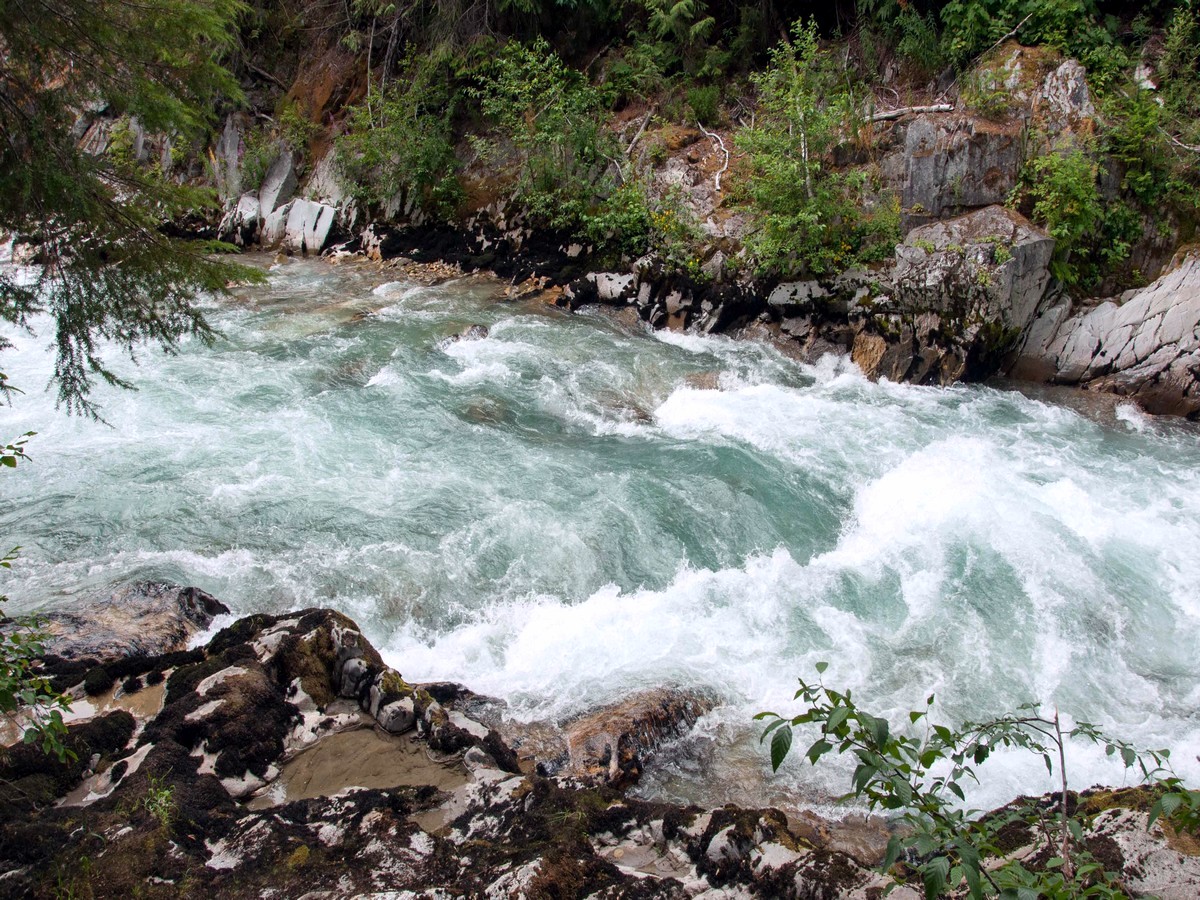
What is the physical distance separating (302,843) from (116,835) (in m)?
0.76

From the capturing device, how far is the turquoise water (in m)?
6.09

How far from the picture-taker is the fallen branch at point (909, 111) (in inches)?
498

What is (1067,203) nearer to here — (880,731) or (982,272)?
(982,272)

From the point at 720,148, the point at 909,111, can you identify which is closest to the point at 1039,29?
the point at 909,111

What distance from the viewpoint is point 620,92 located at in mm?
16594

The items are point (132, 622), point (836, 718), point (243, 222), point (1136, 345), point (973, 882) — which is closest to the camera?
point (973, 882)

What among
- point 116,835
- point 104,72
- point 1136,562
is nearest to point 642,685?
point 116,835

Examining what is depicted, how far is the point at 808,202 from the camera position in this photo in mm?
11914

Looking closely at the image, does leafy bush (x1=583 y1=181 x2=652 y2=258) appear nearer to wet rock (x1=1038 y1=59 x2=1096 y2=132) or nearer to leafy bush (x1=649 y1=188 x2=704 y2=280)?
leafy bush (x1=649 y1=188 x2=704 y2=280)

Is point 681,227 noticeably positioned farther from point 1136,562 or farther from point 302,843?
point 302,843

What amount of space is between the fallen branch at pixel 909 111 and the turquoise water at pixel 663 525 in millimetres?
4698

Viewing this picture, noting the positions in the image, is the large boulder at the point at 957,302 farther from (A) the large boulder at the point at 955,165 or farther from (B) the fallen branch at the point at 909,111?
(B) the fallen branch at the point at 909,111

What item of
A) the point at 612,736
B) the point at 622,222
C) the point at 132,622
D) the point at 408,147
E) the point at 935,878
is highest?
the point at 408,147

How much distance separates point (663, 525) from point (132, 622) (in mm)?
4669
